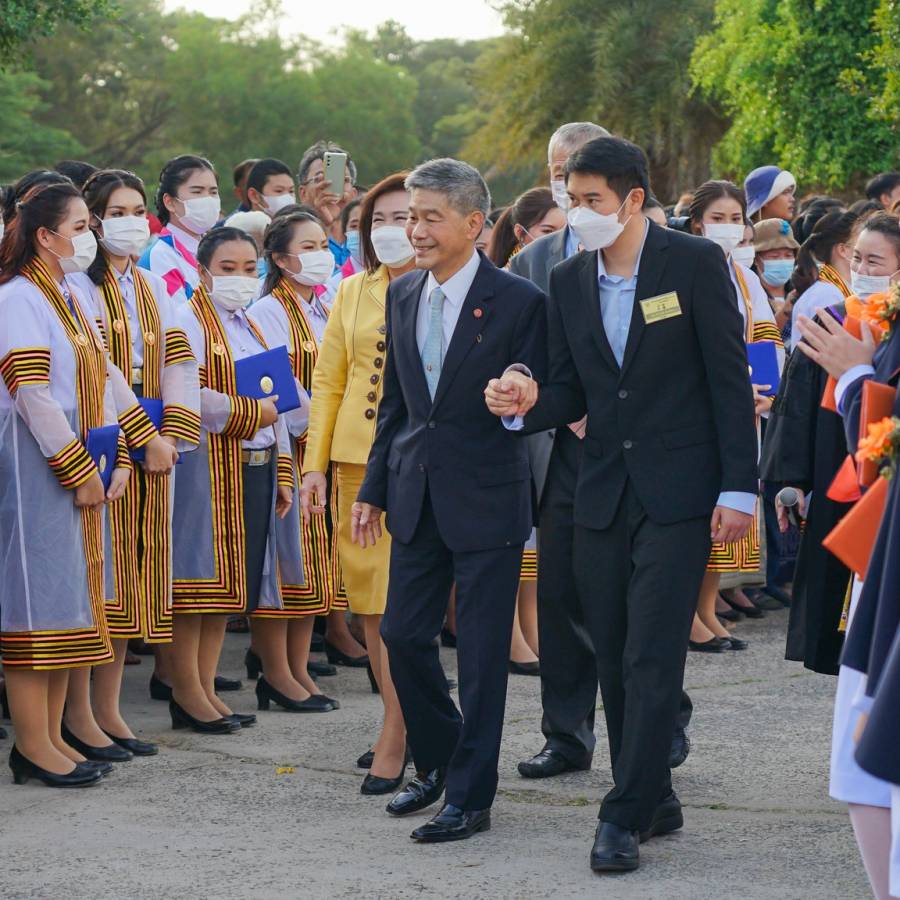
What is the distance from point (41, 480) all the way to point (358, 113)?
Result: 55591 millimetres

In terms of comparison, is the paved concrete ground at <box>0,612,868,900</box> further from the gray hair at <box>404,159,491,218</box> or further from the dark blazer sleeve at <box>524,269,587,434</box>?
the gray hair at <box>404,159,491,218</box>

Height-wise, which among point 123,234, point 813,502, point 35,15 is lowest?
point 813,502

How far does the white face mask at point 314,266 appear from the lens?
26.6 feet

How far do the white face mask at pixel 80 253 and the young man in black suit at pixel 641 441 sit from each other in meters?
2.04

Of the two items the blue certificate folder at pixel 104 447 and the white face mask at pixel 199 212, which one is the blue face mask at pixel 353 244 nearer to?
the white face mask at pixel 199 212

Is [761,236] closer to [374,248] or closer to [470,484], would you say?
[374,248]

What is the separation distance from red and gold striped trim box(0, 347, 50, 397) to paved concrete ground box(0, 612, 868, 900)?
4.87 feet

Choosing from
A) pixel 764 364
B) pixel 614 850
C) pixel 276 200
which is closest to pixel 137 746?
pixel 614 850

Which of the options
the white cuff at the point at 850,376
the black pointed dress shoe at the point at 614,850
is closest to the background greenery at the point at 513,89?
the black pointed dress shoe at the point at 614,850

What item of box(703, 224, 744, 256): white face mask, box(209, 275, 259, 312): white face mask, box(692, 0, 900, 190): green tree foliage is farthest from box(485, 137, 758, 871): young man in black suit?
box(692, 0, 900, 190): green tree foliage

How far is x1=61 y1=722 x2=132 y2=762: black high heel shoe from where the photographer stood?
6.84 m

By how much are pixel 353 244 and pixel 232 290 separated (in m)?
2.43

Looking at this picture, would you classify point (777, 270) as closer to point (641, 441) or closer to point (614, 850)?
point (641, 441)

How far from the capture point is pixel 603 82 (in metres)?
32.4
